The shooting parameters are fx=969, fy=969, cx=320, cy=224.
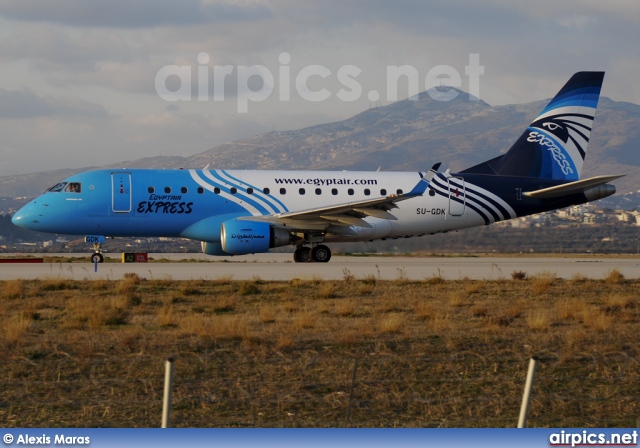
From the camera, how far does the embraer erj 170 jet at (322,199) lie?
117ft

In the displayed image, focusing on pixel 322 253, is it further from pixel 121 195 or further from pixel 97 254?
pixel 97 254

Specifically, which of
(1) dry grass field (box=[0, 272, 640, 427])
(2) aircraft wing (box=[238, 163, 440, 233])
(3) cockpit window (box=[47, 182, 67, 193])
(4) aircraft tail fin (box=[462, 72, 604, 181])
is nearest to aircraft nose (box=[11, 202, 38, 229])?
(3) cockpit window (box=[47, 182, 67, 193])

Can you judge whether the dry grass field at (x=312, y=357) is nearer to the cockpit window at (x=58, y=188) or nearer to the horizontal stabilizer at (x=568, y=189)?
the cockpit window at (x=58, y=188)

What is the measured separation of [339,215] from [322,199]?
178 cm

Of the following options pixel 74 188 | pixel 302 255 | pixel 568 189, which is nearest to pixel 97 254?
pixel 74 188

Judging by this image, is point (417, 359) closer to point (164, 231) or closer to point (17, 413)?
point (17, 413)

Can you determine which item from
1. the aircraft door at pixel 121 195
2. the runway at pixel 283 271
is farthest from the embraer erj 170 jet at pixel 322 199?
the runway at pixel 283 271

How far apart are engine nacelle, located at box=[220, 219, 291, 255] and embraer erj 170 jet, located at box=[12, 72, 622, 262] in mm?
46

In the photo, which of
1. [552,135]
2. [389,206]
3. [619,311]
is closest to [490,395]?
[619,311]

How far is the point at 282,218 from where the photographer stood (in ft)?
120

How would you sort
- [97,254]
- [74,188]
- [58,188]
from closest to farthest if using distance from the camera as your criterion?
[74,188]
[58,188]
[97,254]

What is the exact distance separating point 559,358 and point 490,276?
17.6m

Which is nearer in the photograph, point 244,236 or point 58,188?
point 244,236

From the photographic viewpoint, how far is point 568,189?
38688mm
